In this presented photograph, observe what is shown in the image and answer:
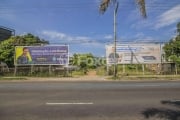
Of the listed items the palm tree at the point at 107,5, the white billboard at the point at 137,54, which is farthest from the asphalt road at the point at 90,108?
the white billboard at the point at 137,54

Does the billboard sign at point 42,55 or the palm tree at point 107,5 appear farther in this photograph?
the billboard sign at point 42,55

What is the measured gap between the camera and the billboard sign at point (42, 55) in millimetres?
40562

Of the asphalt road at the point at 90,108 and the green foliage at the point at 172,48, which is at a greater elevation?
the green foliage at the point at 172,48

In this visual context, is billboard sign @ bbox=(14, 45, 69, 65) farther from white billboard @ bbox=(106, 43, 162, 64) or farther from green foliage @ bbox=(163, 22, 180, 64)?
green foliage @ bbox=(163, 22, 180, 64)

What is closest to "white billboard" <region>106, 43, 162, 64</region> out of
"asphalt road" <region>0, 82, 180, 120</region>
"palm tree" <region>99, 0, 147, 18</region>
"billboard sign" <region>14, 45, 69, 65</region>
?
"billboard sign" <region>14, 45, 69, 65</region>

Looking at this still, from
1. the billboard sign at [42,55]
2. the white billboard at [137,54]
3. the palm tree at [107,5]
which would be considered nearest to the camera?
the palm tree at [107,5]

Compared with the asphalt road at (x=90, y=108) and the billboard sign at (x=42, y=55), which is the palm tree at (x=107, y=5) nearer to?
the asphalt road at (x=90, y=108)

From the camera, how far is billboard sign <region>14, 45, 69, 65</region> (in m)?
40.6

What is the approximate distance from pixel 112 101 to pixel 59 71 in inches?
1059

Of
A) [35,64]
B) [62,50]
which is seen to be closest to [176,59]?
[62,50]

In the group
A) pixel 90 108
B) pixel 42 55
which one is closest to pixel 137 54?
pixel 42 55

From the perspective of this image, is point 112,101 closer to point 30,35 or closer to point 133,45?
point 133,45

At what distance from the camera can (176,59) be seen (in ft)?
139

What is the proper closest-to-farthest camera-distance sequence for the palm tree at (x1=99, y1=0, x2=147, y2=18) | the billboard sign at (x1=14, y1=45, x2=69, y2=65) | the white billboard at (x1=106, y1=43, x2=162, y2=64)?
the palm tree at (x1=99, y1=0, x2=147, y2=18)
the billboard sign at (x1=14, y1=45, x2=69, y2=65)
the white billboard at (x1=106, y1=43, x2=162, y2=64)
